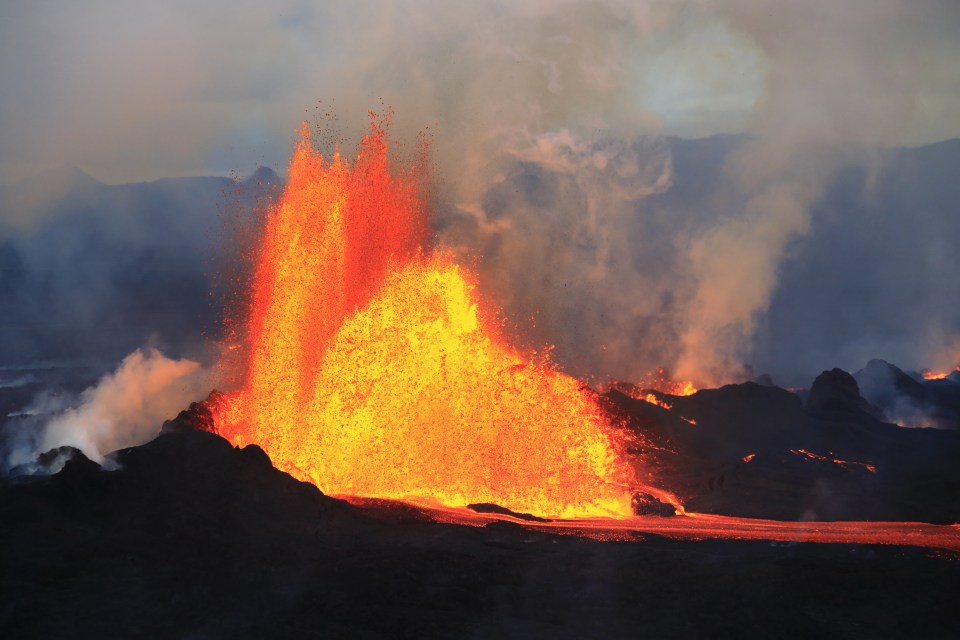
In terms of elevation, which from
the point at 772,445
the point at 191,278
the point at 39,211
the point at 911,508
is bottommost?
the point at 911,508

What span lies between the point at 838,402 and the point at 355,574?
3953 centimetres

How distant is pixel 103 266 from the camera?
123 metres

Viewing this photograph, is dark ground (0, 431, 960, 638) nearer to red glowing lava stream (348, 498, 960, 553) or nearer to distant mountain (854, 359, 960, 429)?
red glowing lava stream (348, 498, 960, 553)

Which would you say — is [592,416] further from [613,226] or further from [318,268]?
[613,226]

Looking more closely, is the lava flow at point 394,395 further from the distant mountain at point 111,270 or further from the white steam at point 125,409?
the distant mountain at point 111,270

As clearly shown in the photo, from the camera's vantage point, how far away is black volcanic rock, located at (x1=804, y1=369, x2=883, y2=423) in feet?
156

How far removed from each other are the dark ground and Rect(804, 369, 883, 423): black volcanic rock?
1135 inches

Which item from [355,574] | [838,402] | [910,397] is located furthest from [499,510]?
[910,397]

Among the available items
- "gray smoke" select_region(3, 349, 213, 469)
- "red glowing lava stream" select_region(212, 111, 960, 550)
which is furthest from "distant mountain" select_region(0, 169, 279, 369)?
"red glowing lava stream" select_region(212, 111, 960, 550)

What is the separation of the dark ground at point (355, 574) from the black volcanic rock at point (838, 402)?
28.8m

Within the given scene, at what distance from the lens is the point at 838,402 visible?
161ft

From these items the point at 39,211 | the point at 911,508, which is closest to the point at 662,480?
the point at 911,508

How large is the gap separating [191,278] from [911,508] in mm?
110494

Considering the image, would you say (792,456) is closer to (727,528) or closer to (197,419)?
(727,528)
